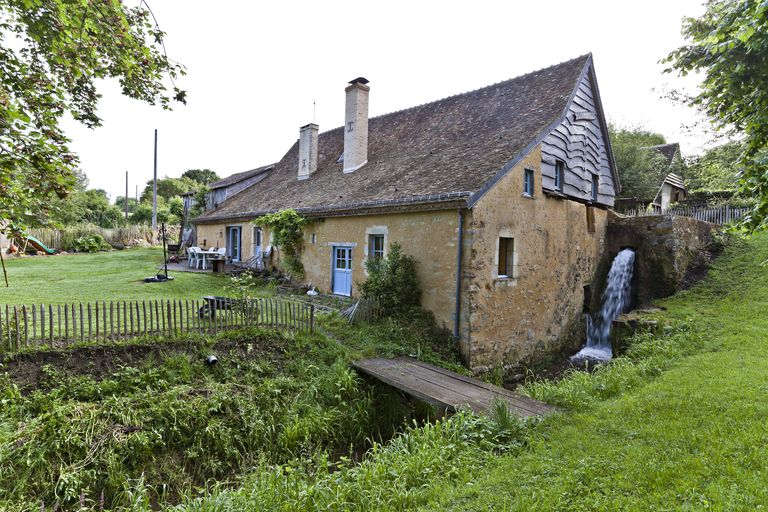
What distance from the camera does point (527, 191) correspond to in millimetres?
10641

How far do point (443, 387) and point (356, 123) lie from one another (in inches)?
420

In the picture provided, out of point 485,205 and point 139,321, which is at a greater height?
point 485,205

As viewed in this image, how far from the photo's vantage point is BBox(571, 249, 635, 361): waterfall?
42.8ft

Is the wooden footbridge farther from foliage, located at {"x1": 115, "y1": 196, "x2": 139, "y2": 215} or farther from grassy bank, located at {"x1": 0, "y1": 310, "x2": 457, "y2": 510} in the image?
foliage, located at {"x1": 115, "y1": 196, "x2": 139, "y2": 215}

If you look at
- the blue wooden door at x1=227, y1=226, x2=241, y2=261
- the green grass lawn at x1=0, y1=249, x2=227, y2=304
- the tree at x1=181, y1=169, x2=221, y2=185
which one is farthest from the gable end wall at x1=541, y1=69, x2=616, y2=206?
the tree at x1=181, y1=169, x2=221, y2=185

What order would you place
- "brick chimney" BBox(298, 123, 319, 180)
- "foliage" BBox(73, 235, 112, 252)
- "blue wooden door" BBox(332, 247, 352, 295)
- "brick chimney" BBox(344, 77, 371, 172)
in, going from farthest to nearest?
"foliage" BBox(73, 235, 112, 252) → "brick chimney" BBox(298, 123, 319, 180) → "brick chimney" BBox(344, 77, 371, 172) → "blue wooden door" BBox(332, 247, 352, 295)

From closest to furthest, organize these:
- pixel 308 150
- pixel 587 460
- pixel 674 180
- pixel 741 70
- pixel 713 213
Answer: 1. pixel 587 460
2. pixel 741 70
3. pixel 308 150
4. pixel 713 213
5. pixel 674 180

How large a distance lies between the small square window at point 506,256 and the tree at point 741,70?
4.64 metres

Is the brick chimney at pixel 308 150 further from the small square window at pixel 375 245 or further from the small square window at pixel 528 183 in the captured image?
the small square window at pixel 528 183

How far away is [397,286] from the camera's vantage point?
385 inches

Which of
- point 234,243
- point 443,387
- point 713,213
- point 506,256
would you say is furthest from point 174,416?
point 713,213

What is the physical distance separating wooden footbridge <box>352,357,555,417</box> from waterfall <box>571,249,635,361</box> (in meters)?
7.34

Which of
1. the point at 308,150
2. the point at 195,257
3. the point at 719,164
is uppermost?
the point at 308,150

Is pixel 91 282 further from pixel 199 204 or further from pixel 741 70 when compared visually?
pixel 741 70
